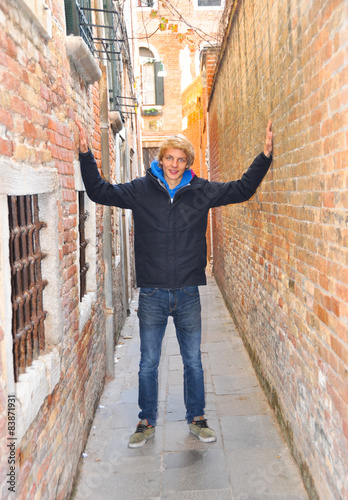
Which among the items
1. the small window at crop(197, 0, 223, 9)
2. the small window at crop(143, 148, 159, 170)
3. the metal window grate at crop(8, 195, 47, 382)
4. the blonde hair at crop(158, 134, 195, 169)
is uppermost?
the small window at crop(197, 0, 223, 9)

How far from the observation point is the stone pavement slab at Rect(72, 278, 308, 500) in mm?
3129

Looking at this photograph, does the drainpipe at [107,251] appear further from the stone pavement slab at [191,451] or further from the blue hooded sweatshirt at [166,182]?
the blue hooded sweatshirt at [166,182]

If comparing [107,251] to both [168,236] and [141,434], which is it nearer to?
[168,236]

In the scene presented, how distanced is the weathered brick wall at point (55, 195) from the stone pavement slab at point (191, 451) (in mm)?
221

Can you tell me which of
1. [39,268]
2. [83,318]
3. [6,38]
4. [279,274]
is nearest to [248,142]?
[279,274]

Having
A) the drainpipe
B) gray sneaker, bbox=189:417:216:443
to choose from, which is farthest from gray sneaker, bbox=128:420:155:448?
the drainpipe

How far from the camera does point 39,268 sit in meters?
2.84

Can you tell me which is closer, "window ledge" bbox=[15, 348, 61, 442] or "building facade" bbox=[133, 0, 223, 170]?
"window ledge" bbox=[15, 348, 61, 442]

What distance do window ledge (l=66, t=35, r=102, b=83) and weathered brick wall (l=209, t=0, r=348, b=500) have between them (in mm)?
1390

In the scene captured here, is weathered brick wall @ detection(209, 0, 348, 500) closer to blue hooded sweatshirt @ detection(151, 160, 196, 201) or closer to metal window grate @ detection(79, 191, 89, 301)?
blue hooded sweatshirt @ detection(151, 160, 196, 201)

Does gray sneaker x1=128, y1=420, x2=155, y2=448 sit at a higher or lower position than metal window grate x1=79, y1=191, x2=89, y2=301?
lower

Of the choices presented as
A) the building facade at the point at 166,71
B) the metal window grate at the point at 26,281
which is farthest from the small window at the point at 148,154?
the metal window grate at the point at 26,281

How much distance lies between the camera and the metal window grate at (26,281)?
2.38m

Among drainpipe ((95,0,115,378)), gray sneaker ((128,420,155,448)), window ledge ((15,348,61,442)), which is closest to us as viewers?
window ledge ((15,348,61,442))
